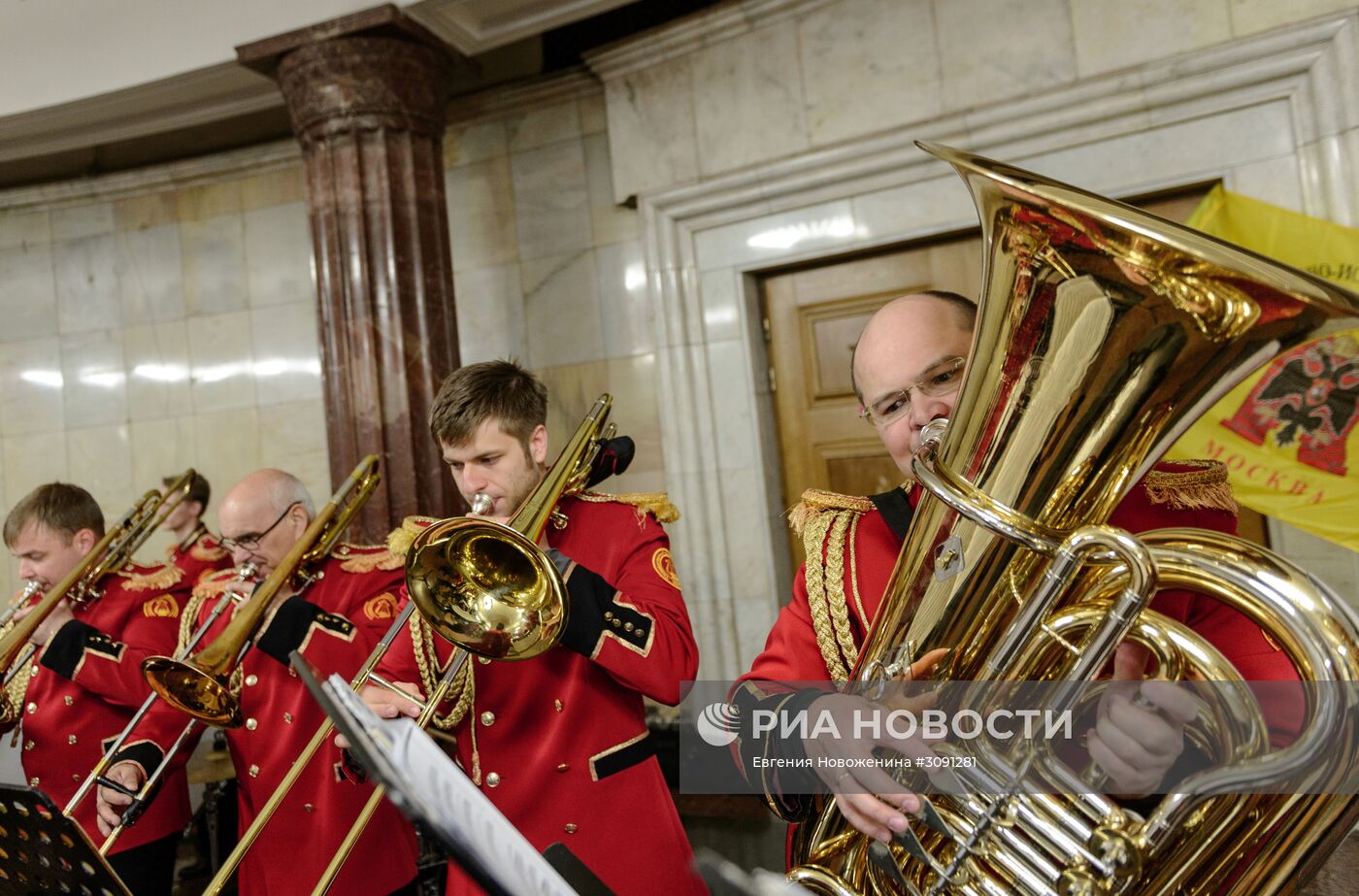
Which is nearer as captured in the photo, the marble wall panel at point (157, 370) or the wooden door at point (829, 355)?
the wooden door at point (829, 355)

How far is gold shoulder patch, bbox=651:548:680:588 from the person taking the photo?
2.02 m

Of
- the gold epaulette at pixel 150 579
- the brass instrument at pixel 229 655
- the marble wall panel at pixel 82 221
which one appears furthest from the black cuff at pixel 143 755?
the marble wall panel at pixel 82 221

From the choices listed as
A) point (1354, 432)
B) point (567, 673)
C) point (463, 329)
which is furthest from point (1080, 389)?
point (463, 329)

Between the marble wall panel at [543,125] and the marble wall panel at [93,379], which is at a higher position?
the marble wall panel at [543,125]

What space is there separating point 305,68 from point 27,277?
11.9 ft

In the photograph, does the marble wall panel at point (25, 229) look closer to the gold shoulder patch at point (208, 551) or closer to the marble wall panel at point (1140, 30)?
the gold shoulder patch at point (208, 551)

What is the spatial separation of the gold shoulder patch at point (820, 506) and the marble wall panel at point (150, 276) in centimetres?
620

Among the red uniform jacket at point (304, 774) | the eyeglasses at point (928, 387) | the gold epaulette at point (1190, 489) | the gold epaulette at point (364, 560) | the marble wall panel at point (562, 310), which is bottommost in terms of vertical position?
the red uniform jacket at point (304, 774)

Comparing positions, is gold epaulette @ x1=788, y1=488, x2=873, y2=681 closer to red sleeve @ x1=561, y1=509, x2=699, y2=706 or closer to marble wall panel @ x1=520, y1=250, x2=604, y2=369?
red sleeve @ x1=561, y1=509, x2=699, y2=706

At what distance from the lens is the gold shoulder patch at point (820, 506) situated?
1.71 metres

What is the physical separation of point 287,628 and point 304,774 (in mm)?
401

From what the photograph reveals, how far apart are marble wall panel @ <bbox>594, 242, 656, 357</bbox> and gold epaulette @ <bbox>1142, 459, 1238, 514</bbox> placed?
4.16 meters

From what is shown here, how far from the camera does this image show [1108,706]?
1125 millimetres

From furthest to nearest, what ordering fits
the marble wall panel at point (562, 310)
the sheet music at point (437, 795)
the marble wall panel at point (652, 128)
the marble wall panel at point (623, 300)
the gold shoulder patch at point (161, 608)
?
1. the marble wall panel at point (562, 310)
2. the marble wall panel at point (623, 300)
3. the marble wall panel at point (652, 128)
4. the gold shoulder patch at point (161, 608)
5. the sheet music at point (437, 795)
